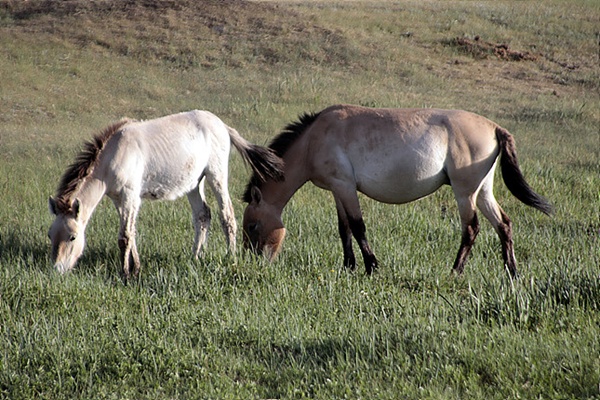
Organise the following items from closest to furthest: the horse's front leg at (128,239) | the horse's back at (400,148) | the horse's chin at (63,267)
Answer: the horse's chin at (63,267) → the horse's front leg at (128,239) → the horse's back at (400,148)

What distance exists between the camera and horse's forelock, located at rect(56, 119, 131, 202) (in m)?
7.35

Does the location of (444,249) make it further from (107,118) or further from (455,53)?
(455,53)

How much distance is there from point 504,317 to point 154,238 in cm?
433

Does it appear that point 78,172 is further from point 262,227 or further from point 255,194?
point 262,227

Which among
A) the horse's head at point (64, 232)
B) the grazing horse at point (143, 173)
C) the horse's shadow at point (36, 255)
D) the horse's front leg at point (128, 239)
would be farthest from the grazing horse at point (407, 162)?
the horse's head at point (64, 232)

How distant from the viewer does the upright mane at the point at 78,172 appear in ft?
24.1

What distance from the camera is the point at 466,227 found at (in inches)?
310

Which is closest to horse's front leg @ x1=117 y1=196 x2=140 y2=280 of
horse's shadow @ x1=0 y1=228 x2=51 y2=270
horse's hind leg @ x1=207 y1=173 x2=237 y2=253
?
horse's shadow @ x1=0 y1=228 x2=51 y2=270

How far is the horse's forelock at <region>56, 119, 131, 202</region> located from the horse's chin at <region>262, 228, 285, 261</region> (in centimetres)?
187

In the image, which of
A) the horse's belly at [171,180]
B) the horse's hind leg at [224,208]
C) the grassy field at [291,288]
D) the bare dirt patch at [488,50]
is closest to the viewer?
the grassy field at [291,288]

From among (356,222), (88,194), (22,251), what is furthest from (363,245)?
(22,251)

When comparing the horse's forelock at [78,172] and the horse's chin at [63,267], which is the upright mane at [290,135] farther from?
the horse's chin at [63,267]

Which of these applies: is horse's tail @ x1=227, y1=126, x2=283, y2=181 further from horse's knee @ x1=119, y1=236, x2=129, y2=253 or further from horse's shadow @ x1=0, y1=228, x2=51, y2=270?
horse's shadow @ x1=0, y1=228, x2=51, y2=270

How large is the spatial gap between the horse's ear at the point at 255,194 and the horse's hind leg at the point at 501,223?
7.15ft
